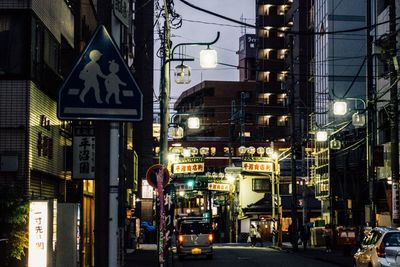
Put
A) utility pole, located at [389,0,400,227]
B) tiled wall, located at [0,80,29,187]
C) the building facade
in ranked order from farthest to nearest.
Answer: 1. the building facade
2. utility pole, located at [389,0,400,227]
3. tiled wall, located at [0,80,29,187]

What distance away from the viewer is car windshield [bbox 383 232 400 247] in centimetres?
2054

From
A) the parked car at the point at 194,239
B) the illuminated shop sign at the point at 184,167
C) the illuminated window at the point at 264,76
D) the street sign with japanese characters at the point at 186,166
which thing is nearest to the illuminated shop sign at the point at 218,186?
the street sign with japanese characters at the point at 186,166

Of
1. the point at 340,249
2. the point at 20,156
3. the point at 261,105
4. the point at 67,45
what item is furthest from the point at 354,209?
the point at 261,105

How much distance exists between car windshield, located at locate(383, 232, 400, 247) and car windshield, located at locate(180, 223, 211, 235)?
22.7 m

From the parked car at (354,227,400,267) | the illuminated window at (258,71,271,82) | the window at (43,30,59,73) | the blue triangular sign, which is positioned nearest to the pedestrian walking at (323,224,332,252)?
the parked car at (354,227,400,267)

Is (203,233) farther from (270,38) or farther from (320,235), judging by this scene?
(270,38)

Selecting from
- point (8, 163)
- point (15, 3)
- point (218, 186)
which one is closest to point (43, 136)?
point (8, 163)

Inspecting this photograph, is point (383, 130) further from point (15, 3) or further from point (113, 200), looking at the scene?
point (113, 200)

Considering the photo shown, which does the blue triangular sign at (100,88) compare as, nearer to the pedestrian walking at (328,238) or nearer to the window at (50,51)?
the window at (50,51)

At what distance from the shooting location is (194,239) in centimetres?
4259

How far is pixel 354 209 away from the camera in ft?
178

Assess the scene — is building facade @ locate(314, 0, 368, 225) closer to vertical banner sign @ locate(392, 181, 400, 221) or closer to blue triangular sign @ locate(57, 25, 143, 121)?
vertical banner sign @ locate(392, 181, 400, 221)

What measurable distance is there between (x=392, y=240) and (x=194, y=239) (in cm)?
2289

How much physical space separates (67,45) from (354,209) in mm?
33528
